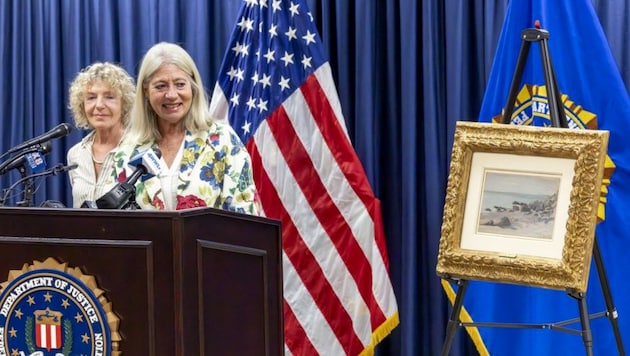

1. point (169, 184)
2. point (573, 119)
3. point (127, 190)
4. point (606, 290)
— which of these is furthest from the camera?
point (573, 119)

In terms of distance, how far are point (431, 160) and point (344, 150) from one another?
0.41 m

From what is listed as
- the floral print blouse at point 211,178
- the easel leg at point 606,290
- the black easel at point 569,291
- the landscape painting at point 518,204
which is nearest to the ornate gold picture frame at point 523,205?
the landscape painting at point 518,204

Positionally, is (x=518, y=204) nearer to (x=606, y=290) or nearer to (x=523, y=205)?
(x=523, y=205)

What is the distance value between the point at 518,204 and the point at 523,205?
2cm

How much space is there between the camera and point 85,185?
3.88 meters

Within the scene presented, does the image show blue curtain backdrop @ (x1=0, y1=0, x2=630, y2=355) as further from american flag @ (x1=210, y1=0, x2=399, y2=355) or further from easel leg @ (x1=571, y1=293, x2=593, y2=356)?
easel leg @ (x1=571, y1=293, x2=593, y2=356)

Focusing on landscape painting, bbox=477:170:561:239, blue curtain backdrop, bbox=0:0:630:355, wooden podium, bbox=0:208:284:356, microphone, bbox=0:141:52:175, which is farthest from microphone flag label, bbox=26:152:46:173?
blue curtain backdrop, bbox=0:0:630:355

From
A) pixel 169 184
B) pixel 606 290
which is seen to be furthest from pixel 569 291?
pixel 169 184

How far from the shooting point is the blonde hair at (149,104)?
300 cm

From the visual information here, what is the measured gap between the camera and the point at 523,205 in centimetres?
301

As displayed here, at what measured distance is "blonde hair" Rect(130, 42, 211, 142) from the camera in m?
3.00

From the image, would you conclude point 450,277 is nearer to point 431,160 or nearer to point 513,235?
point 513,235

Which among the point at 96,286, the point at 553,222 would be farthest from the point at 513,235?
the point at 96,286

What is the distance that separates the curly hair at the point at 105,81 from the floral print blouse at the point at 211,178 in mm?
1142
